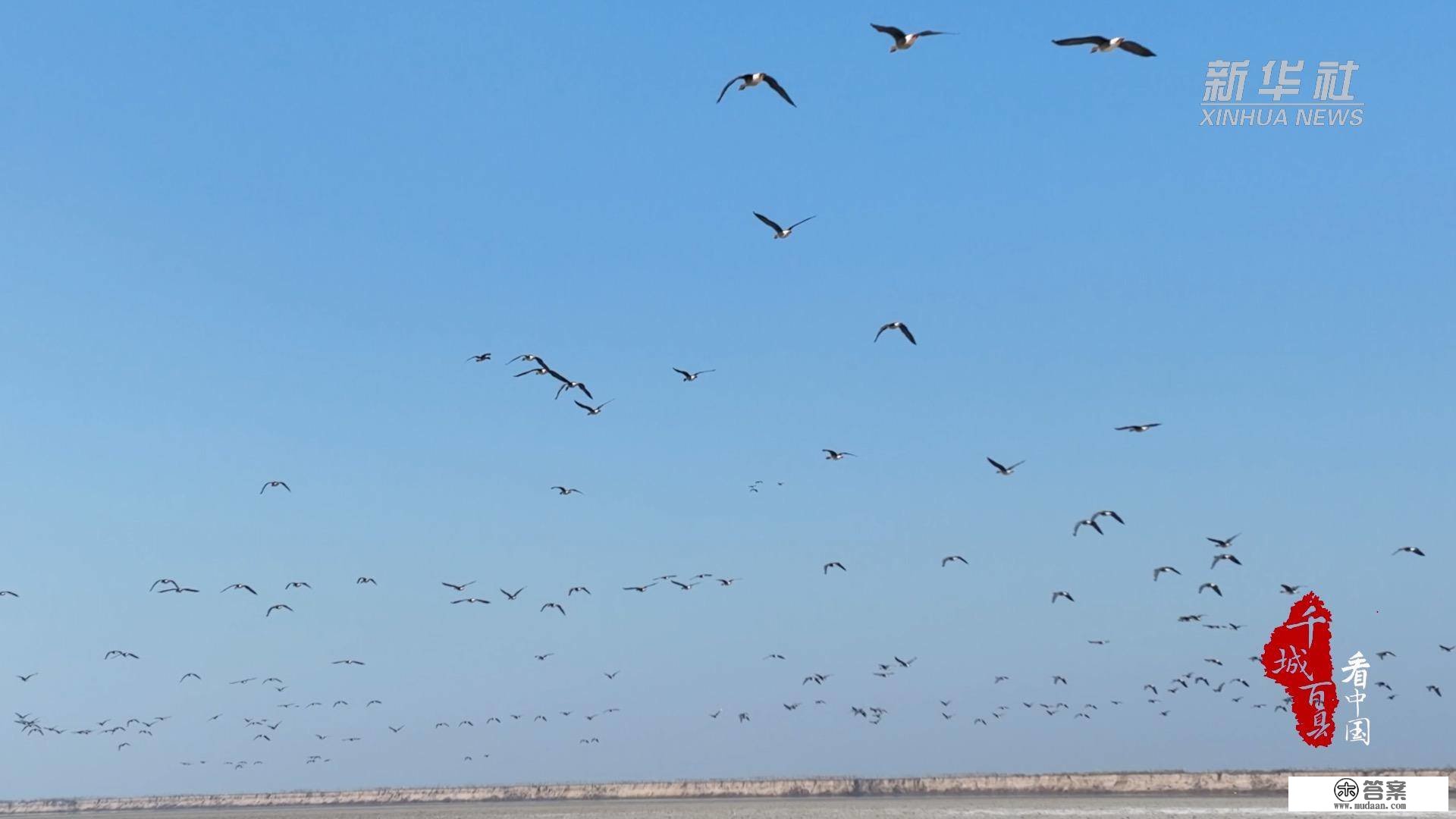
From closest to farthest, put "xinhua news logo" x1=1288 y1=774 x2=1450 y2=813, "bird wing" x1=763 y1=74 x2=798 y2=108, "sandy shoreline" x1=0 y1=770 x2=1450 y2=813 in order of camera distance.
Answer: "bird wing" x1=763 y1=74 x2=798 y2=108 → "xinhua news logo" x1=1288 y1=774 x2=1450 y2=813 → "sandy shoreline" x1=0 y1=770 x2=1450 y2=813

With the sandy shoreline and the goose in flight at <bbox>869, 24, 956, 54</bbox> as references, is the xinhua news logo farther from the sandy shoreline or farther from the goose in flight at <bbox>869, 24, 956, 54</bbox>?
the goose in flight at <bbox>869, 24, 956, 54</bbox>

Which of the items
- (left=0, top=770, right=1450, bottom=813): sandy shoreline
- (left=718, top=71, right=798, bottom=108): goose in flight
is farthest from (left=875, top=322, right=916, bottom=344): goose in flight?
(left=0, top=770, right=1450, bottom=813): sandy shoreline

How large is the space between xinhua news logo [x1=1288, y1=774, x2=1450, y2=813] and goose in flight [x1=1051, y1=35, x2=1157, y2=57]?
157 ft

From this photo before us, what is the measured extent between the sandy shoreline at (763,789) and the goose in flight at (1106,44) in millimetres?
71386

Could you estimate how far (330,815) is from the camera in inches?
3602

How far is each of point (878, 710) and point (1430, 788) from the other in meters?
53.6

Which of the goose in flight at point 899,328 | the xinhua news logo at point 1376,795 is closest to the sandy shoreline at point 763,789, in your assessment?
the xinhua news logo at point 1376,795

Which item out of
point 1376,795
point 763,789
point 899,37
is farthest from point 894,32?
point 763,789

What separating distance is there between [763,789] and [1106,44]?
97646mm

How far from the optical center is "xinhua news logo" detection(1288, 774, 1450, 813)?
6706 cm

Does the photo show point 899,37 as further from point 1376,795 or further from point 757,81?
point 1376,795

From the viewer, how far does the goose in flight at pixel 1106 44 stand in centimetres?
3769

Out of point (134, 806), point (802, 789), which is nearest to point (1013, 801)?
point (802, 789)

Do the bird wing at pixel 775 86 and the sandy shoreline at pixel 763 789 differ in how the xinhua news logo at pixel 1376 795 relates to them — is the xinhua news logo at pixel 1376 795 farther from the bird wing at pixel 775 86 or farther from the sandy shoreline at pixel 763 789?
the bird wing at pixel 775 86
